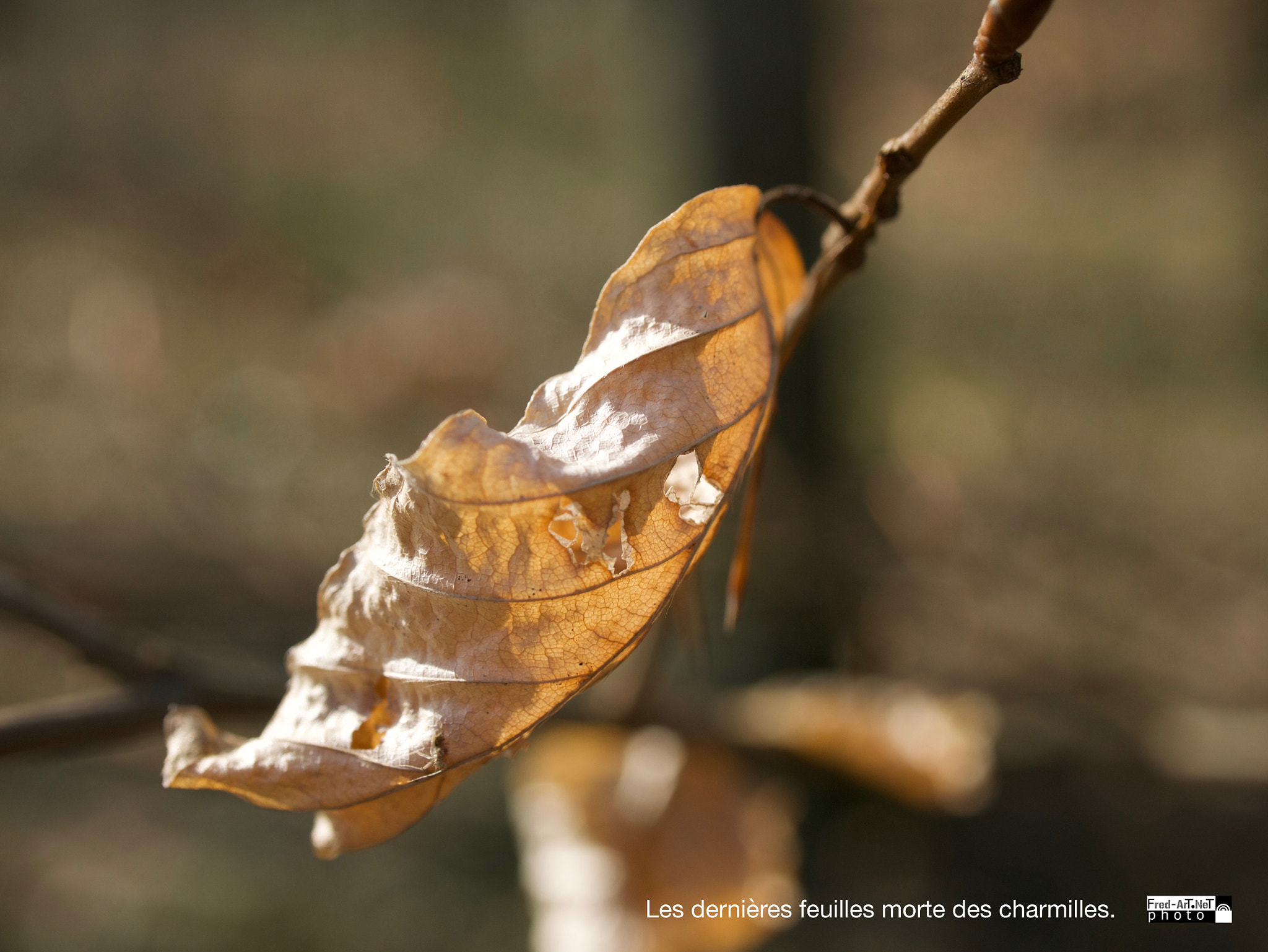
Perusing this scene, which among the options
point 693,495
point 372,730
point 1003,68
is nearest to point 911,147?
point 1003,68

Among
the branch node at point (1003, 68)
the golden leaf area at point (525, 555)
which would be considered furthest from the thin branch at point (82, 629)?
the branch node at point (1003, 68)

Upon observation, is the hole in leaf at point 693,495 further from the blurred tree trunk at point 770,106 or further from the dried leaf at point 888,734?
the blurred tree trunk at point 770,106

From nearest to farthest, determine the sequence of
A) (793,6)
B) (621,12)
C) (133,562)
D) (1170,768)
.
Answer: (1170,768) < (793,6) < (133,562) < (621,12)

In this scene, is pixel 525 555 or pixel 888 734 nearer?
pixel 525 555

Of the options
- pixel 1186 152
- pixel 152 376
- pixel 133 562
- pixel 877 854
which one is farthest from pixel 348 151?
pixel 877 854

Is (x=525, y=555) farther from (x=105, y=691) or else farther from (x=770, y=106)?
(x=770, y=106)

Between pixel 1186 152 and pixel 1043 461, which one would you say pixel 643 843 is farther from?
pixel 1186 152
